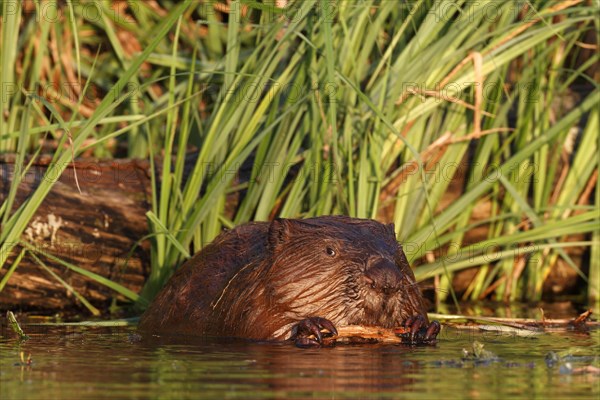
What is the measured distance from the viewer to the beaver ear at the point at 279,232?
4.34 m

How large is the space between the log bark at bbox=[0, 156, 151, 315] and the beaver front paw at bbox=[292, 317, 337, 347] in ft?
5.54

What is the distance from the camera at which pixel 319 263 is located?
4277mm

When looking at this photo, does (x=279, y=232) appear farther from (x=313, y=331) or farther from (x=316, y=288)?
(x=313, y=331)

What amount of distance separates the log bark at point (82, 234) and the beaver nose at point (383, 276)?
1.75 meters

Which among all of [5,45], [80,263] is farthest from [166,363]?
[5,45]

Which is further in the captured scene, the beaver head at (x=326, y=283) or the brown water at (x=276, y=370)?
the beaver head at (x=326, y=283)

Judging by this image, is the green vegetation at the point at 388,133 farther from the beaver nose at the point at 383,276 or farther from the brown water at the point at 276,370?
the brown water at the point at 276,370

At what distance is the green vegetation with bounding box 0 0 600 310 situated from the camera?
18.0ft

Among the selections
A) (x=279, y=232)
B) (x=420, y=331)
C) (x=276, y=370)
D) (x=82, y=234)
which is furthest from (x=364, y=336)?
(x=82, y=234)

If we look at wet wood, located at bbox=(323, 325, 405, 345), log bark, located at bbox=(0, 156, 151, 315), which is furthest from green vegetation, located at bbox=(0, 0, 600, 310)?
wet wood, located at bbox=(323, 325, 405, 345)

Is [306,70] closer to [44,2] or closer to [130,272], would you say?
[130,272]

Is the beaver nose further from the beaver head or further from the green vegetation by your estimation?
the green vegetation

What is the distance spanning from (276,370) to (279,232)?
99 centimetres

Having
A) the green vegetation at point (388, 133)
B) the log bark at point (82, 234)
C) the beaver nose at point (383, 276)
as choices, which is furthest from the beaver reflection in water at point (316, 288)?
the log bark at point (82, 234)
